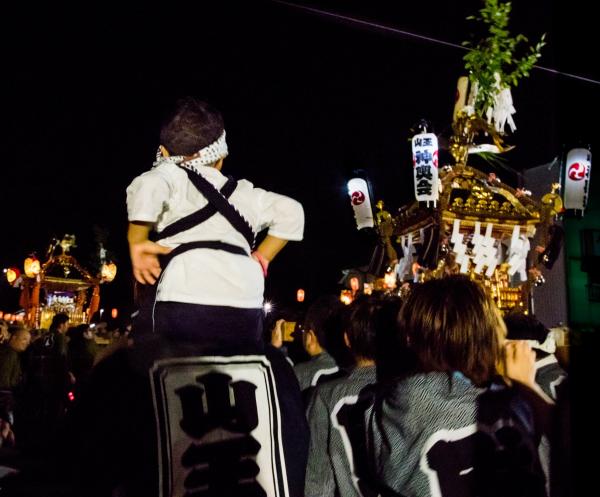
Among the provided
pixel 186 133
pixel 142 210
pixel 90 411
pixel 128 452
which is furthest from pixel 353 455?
pixel 186 133

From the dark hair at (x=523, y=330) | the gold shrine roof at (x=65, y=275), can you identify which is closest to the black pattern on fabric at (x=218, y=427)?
the dark hair at (x=523, y=330)

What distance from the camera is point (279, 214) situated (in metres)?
2.44

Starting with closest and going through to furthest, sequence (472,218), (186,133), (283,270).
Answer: (186,133) < (472,218) < (283,270)

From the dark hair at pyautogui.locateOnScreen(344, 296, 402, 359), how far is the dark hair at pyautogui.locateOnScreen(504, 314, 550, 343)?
110 cm

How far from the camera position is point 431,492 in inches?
73.8

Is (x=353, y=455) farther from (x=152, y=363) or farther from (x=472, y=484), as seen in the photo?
(x=152, y=363)

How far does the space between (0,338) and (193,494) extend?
712 cm

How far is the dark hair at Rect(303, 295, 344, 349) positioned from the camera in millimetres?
3594

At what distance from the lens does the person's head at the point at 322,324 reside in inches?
142

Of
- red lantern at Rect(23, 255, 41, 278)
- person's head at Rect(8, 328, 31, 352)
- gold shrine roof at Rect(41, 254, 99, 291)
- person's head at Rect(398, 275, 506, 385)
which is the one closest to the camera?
person's head at Rect(398, 275, 506, 385)

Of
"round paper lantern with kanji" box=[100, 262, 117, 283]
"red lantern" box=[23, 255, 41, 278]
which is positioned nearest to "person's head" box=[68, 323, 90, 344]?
"red lantern" box=[23, 255, 41, 278]

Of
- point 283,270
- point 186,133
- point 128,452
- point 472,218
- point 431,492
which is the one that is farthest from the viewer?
point 283,270

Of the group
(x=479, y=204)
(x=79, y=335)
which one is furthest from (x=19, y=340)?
(x=479, y=204)

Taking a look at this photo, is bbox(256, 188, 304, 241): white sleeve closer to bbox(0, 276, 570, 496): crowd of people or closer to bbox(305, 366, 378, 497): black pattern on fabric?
bbox(0, 276, 570, 496): crowd of people
